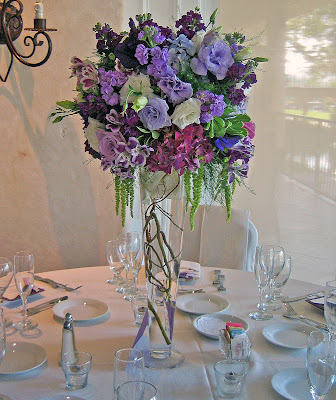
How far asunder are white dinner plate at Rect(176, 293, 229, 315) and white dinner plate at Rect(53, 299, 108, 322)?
27cm

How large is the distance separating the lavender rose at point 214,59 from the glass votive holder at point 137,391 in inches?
30.0

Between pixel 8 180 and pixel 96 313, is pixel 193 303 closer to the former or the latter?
pixel 96 313

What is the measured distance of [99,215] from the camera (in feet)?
10.3

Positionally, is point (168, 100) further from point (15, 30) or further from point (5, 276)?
point (15, 30)

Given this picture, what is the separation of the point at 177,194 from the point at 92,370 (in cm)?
52

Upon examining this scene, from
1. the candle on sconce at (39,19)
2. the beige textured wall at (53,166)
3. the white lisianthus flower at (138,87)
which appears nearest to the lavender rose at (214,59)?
the white lisianthus flower at (138,87)

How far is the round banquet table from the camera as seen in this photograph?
1337mm

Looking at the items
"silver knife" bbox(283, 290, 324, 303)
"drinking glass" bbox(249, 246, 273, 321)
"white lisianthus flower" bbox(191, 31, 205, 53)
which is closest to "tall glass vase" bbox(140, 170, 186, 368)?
"white lisianthus flower" bbox(191, 31, 205, 53)

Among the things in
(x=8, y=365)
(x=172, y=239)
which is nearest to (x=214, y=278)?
(x=172, y=239)

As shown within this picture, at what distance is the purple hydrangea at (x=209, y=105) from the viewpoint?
1.34 m

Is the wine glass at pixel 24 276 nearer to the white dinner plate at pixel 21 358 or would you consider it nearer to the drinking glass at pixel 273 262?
the white dinner plate at pixel 21 358

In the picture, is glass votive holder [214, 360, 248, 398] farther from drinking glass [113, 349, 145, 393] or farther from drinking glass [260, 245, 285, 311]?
drinking glass [260, 245, 285, 311]

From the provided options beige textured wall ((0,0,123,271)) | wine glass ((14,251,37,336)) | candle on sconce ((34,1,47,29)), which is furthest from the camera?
beige textured wall ((0,0,123,271))

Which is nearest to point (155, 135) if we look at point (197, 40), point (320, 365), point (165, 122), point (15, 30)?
point (165, 122)
